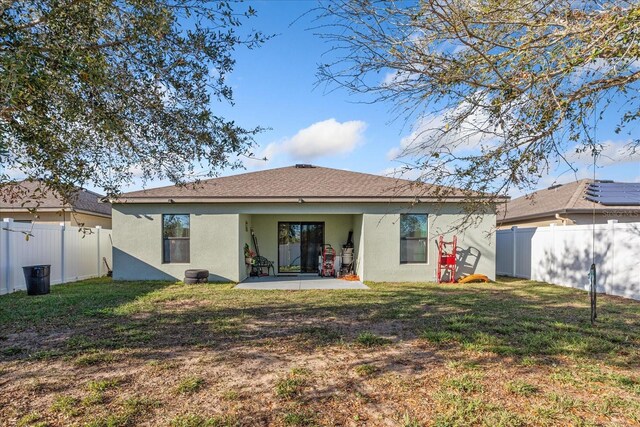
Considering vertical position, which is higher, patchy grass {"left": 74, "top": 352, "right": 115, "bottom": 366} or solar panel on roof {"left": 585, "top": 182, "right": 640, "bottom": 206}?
solar panel on roof {"left": 585, "top": 182, "right": 640, "bottom": 206}

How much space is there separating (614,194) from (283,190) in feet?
41.2

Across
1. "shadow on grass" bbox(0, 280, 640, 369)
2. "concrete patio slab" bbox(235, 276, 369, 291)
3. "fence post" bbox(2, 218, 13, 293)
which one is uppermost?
"fence post" bbox(2, 218, 13, 293)

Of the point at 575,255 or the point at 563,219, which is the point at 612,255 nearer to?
the point at 575,255

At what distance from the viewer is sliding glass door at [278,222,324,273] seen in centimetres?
1509

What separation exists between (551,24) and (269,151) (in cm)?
395

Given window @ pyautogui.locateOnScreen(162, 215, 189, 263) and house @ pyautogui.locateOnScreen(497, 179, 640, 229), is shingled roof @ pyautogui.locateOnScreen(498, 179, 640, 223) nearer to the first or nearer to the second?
house @ pyautogui.locateOnScreen(497, 179, 640, 229)

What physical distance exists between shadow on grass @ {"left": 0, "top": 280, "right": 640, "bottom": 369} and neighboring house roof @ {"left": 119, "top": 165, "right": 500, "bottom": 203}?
310cm

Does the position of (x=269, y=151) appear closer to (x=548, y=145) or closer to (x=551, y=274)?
(x=548, y=145)

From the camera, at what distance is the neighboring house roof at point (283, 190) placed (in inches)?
477

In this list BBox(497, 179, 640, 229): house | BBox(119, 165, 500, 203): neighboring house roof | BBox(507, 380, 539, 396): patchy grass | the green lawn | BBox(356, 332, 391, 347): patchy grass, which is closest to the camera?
the green lawn

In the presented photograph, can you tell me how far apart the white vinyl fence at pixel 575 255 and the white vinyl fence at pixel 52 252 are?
1217 centimetres

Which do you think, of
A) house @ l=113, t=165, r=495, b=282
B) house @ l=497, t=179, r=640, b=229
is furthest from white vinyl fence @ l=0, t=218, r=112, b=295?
house @ l=497, t=179, r=640, b=229

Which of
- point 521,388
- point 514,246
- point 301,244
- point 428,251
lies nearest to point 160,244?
point 301,244

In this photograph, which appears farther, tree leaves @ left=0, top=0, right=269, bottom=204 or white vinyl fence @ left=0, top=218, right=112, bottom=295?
white vinyl fence @ left=0, top=218, right=112, bottom=295
